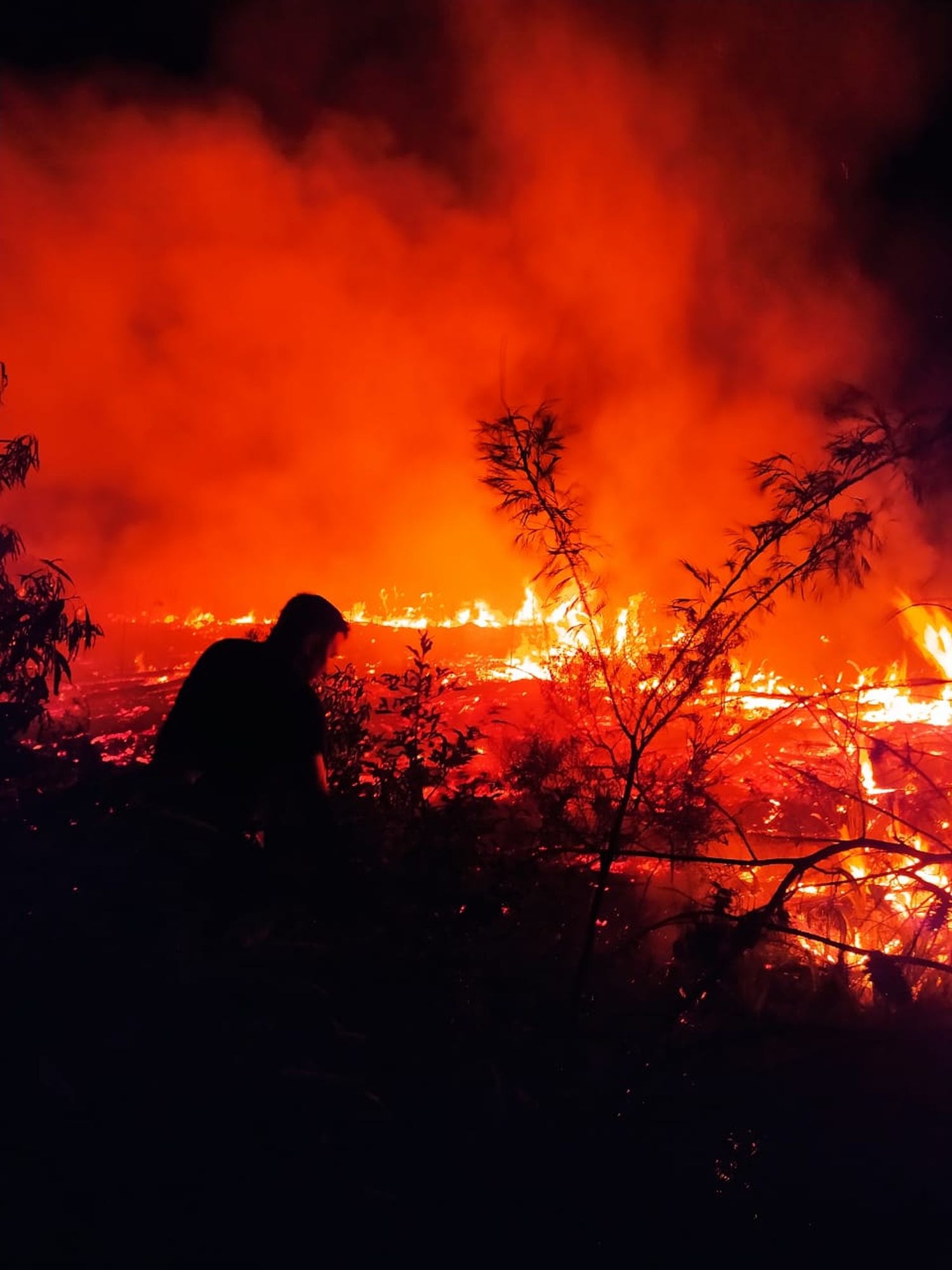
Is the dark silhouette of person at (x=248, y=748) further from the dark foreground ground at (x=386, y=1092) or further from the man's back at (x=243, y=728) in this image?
the dark foreground ground at (x=386, y=1092)

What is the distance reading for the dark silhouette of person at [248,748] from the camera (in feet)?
10.5

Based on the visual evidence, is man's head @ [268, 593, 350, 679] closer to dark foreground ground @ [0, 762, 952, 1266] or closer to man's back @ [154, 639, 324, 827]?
man's back @ [154, 639, 324, 827]

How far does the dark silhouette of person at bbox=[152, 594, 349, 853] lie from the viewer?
127 inches

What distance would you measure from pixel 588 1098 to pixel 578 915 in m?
1.99

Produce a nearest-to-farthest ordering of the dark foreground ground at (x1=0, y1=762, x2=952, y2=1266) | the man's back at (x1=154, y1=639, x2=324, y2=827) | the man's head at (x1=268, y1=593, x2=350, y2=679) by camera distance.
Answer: the dark foreground ground at (x1=0, y1=762, x2=952, y2=1266)
the man's back at (x1=154, y1=639, x2=324, y2=827)
the man's head at (x1=268, y1=593, x2=350, y2=679)

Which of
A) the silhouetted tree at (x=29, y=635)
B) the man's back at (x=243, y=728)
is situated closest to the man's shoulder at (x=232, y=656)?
the man's back at (x=243, y=728)

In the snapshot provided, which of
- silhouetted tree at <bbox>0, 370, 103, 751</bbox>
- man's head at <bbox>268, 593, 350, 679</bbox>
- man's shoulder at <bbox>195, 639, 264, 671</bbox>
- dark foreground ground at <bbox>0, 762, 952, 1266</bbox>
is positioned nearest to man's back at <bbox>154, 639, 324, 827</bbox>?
man's shoulder at <bbox>195, 639, 264, 671</bbox>

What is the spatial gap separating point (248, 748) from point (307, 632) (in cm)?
65

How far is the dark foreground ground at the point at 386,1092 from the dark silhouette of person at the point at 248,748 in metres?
0.22

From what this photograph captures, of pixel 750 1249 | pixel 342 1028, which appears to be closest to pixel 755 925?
pixel 750 1249

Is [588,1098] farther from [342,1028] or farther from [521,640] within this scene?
[521,640]

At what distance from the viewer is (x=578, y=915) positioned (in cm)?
528

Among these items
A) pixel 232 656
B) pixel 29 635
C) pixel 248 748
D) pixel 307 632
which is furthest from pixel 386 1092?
pixel 29 635

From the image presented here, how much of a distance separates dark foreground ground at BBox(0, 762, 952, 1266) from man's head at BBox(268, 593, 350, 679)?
93 cm
